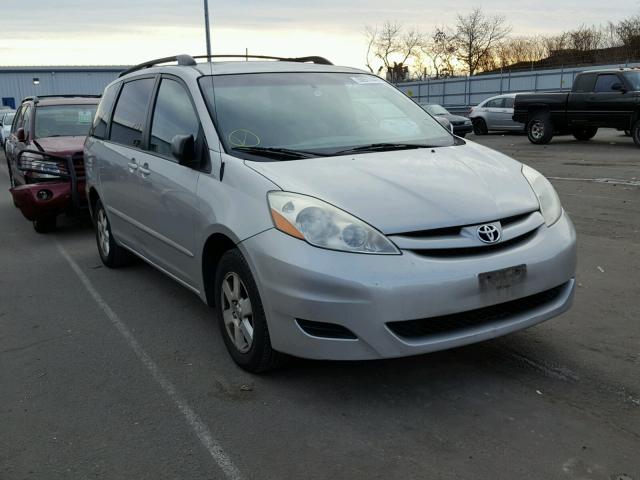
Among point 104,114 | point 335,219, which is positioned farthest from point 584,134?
point 335,219

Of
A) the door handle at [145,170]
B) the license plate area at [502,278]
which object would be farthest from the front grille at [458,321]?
the door handle at [145,170]

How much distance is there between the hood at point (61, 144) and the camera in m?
8.45

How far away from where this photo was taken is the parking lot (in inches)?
115

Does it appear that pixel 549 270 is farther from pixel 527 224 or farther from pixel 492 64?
pixel 492 64

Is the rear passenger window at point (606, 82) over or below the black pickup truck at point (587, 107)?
over

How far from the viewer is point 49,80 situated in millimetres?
61875

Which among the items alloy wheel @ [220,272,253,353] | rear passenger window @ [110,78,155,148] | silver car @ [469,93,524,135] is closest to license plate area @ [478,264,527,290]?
alloy wheel @ [220,272,253,353]

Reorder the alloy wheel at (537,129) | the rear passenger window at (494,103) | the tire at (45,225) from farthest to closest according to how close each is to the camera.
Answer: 1. the rear passenger window at (494,103)
2. the alloy wheel at (537,129)
3. the tire at (45,225)

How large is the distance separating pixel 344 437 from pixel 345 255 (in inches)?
33.6

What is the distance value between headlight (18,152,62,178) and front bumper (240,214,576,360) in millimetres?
5771

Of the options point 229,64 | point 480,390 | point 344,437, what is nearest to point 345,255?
point 344,437

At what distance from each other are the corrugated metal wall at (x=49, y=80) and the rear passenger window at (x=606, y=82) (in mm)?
52789

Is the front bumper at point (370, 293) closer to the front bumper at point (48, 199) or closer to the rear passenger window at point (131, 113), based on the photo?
the rear passenger window at point (131, 113)

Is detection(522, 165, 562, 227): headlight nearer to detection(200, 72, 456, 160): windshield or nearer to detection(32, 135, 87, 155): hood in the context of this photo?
detection(200, 72, 456, 160): windshield
